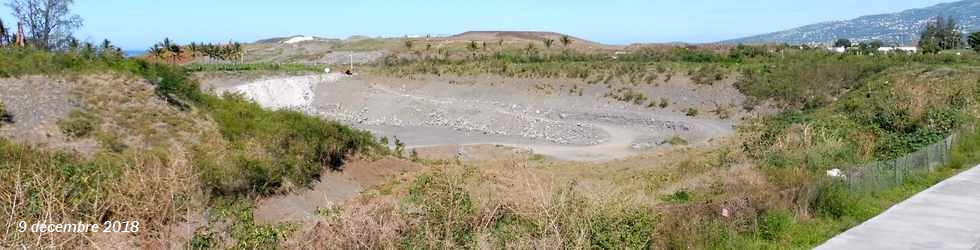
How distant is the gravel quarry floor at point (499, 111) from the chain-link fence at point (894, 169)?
18974mm

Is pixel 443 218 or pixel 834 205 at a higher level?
pixel 443 218

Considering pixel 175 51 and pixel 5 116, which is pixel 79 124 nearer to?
pixel 5 116

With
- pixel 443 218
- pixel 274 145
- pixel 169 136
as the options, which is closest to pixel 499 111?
pixel 274 145

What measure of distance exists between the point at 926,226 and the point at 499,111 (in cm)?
4434

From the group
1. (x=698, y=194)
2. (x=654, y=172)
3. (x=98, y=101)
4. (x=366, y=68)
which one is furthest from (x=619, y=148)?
(x=366, y=68)

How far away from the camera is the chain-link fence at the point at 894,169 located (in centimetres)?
1591

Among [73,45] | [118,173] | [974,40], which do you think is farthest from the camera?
[974,40]

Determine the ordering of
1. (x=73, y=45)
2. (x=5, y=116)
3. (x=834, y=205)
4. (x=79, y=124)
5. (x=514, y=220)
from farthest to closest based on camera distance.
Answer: (x=73, y=45) → (x=79, y=124) → (x=5, y=116) → (x=834, y=205) → (x=514, y=220)

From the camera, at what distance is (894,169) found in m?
16.9

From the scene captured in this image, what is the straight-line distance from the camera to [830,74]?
54.5 meters

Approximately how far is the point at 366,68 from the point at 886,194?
242 feet

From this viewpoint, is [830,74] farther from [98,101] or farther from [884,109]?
[98,101]

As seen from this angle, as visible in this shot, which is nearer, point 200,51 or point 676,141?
point 676,141

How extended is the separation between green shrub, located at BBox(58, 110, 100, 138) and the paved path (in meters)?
16.1
